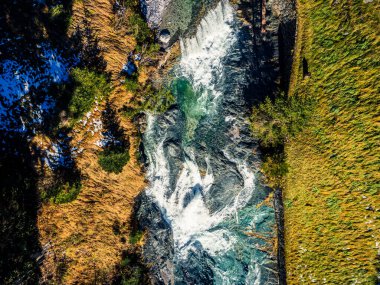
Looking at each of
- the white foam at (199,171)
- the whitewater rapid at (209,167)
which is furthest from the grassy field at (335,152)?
the white foam at (199,171)

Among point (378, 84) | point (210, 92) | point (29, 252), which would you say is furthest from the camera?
point (210, 92)

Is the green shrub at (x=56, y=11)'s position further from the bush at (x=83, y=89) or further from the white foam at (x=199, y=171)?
the white foam at (x=199, y=171)

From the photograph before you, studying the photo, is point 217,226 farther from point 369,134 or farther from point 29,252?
point 29,252

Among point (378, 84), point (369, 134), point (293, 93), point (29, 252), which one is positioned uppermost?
point (293, 93)

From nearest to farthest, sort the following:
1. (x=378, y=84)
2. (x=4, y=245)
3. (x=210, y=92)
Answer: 1. (x=378, y=84)
2. (x=4, y=245)
3. (x=210, y=92)

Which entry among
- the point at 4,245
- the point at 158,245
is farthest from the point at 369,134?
the point at 4,245

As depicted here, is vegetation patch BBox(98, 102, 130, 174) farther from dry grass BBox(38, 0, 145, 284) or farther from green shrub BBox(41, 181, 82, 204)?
green shrub BBox(41, 181, 82, 204)
